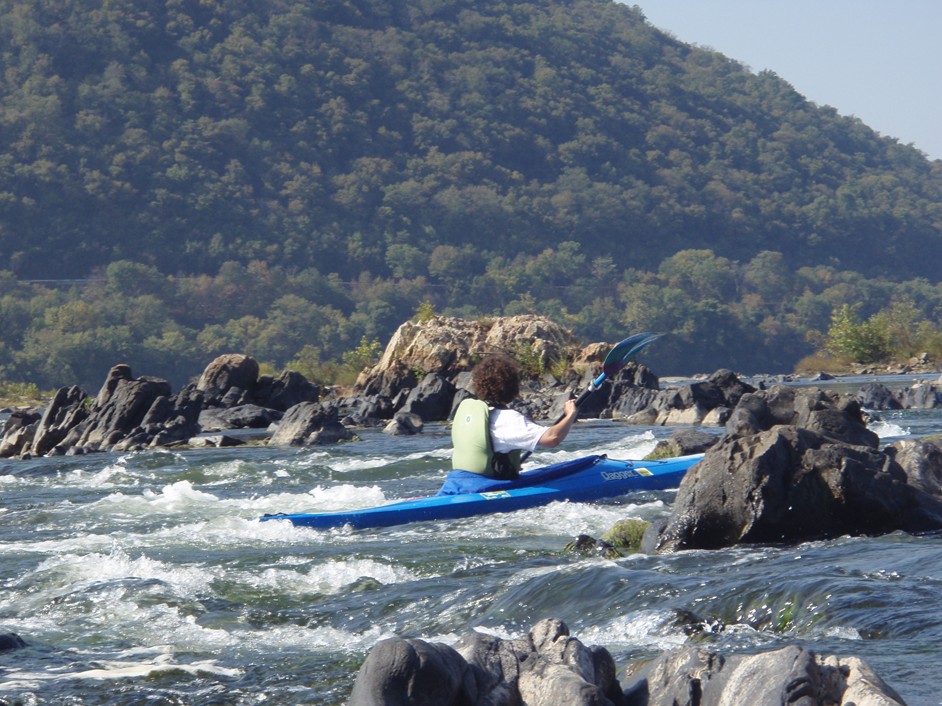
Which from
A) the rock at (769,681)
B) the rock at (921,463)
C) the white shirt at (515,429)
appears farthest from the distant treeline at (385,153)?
the rock at (769,681)

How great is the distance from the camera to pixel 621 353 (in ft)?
47.2

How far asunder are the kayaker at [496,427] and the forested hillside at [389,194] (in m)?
67.9

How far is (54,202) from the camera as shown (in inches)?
3942

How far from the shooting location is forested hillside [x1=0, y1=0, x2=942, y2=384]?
313 ft

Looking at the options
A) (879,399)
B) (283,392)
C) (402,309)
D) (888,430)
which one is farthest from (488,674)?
(402,309)

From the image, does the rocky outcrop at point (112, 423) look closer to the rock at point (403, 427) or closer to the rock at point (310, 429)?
the rock at point (310, 429)

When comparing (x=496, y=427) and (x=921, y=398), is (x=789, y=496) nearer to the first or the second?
(x=496, y=427)

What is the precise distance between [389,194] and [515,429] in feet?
353

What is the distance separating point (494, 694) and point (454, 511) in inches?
244

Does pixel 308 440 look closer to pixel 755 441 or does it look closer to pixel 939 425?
pixel 939 425

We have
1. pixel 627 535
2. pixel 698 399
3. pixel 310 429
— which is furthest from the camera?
pixel 698 399

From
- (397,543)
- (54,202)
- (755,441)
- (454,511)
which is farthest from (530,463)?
(54,202)

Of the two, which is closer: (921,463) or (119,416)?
(921,463)

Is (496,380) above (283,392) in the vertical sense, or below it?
above
